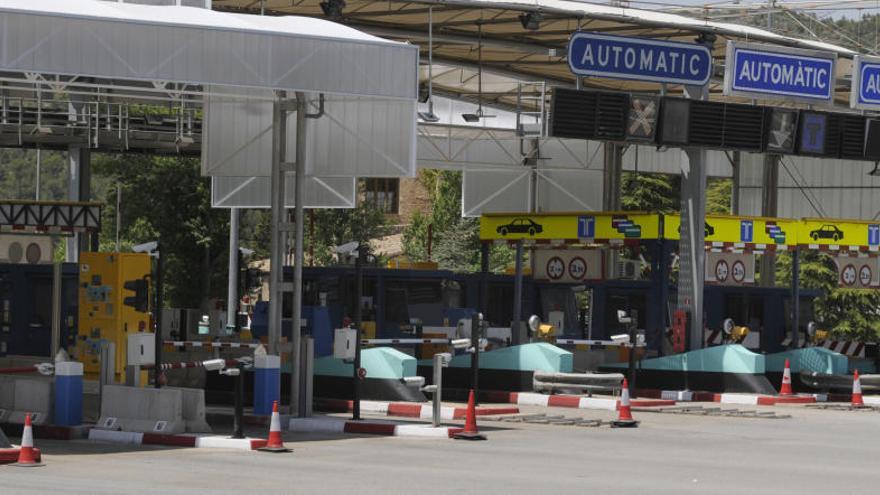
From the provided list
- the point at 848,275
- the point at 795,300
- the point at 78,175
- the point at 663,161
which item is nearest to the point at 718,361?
the point at 795,300

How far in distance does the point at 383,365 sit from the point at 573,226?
1020 cm

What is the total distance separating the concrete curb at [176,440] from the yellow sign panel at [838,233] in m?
19.6

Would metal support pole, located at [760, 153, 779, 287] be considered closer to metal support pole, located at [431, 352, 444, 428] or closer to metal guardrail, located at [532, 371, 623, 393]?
metal guardrail, located at [532, 371, 623, 393]

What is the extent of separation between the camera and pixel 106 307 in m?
31.3

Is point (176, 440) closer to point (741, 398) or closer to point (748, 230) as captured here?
point (741, 398)

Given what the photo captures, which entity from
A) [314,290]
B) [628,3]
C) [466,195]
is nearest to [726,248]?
[628,3]

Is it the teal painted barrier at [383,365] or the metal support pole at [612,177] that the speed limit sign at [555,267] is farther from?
the teal painted barrier at [383,365]

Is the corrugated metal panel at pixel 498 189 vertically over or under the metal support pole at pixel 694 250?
over

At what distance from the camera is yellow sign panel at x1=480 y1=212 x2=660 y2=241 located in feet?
117

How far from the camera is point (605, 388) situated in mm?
30953

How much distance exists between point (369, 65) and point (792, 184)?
3777 centimetres

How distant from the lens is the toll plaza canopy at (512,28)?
37156 millimetres

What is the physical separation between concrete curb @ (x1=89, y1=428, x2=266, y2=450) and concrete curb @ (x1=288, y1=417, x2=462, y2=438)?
2.62 m

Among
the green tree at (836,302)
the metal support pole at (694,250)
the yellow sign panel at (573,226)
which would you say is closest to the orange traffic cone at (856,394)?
the metal support pole at (694,250)
